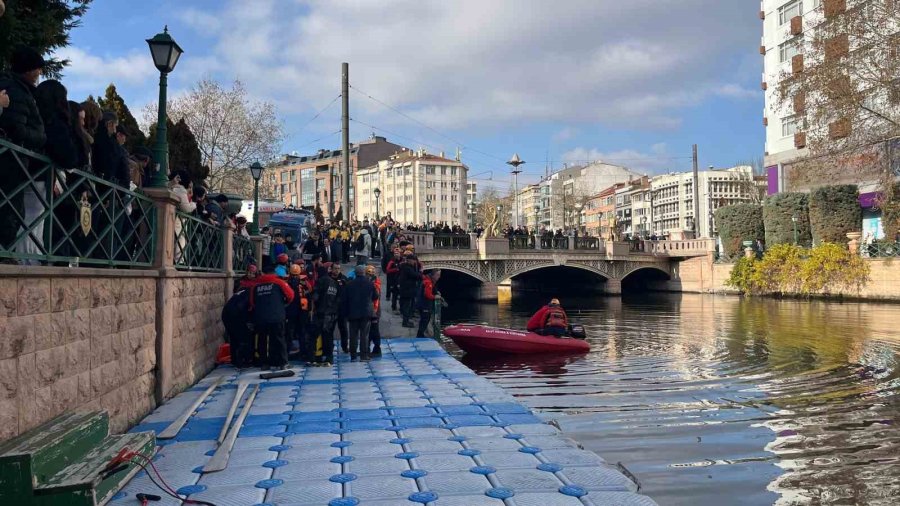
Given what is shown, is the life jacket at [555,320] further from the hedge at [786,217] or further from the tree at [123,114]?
the hedge at [786,217]

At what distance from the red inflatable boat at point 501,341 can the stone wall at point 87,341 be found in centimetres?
885

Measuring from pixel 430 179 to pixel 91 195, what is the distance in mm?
112856

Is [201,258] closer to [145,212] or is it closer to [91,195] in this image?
[145,212]

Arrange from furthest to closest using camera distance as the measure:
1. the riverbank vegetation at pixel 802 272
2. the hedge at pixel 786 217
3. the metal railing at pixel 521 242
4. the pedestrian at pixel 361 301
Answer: the metal railing at pixel 521 242 → the hedge at pixel 786 217 → the riverbank vegetation at pixel 802 272 → the pedestrian at pixel 361 301

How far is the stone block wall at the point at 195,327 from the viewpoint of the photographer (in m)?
9.61

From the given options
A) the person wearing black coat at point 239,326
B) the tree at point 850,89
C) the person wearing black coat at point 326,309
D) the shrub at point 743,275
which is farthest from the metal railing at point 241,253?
the shrub at point 743,275

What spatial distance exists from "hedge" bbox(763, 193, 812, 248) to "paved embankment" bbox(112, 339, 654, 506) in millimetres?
41839

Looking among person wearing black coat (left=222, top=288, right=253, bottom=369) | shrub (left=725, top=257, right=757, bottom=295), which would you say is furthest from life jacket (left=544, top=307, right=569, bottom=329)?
shrub (left=725, top=257, right=757, bottom=295)

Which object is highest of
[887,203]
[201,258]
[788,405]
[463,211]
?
[463,211]

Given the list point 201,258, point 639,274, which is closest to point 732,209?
point 639,274

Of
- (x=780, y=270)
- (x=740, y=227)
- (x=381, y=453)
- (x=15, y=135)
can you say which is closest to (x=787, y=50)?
(x=740, y=227)

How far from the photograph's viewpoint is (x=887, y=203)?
97.2 ft

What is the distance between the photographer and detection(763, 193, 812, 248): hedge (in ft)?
149

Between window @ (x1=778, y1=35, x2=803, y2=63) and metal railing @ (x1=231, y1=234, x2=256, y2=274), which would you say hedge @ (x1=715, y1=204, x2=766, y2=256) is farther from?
metal railing @ (x1=231, y1=234, x2=256, y2=274)
